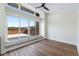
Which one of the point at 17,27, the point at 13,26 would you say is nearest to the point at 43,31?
the point at 17,27

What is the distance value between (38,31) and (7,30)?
38.7 inches

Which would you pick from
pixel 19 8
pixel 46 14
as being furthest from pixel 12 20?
Result: pixel 46 14

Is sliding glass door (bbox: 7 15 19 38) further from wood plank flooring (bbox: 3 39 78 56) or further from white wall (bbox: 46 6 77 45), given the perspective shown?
white wall (bbox: 46 6 77 45)

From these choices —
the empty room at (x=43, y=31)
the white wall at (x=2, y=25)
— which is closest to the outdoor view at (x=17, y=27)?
the empty room at (x=43, y=31)

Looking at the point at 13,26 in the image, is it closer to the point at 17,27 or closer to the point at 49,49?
the point at 17,27

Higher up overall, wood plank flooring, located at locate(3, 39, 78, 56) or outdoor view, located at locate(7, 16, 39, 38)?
outdoor view, located at locate(7, 16, 39, 38)

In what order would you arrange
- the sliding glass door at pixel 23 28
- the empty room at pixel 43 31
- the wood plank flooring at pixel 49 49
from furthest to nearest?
the sliding glass door at pixel 23 28, the empty room at pixel 43 31, the wood plank flooring at pixel 49 49

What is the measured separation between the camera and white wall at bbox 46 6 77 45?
251 centimetres

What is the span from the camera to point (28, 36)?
2758 millimetres

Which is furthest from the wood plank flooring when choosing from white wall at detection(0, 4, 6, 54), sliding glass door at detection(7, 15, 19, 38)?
sliding glass door at detection(7, 15, 19, 38)

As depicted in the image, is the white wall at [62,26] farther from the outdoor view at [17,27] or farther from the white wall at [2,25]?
the white wall at [2,25]

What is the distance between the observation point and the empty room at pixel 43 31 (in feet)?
8.02

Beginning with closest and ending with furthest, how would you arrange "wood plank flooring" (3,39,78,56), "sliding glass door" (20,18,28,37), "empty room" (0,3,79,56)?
"wood plank flooring" (3,39,78,56) → "empty room" (0,3,79,56) → "sliding glass door" (20,18,28,37)

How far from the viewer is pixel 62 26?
2.64m
